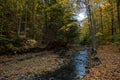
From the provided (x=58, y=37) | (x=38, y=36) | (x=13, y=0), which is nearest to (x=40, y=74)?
(x=13, y=0)

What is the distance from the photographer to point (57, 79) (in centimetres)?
1167

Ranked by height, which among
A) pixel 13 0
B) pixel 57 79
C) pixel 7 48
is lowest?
pixel 57 79

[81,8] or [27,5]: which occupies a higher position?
[27,5]

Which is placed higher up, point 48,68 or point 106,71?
point 106,71

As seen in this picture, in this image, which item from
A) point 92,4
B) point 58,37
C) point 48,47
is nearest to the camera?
point 92,4

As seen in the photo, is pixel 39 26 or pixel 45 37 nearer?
pixel 45 37

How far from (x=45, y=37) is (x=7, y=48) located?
14.1 metres

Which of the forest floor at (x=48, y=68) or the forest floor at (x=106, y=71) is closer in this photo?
the forest floor at (x=106, y=71)

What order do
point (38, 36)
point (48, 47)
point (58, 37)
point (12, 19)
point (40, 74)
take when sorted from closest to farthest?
point (40, 74) → point (12, 19) → point (48, 47) → point (58, 37) → point (38, 36)

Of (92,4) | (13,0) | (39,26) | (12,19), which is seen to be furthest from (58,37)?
(92,4)

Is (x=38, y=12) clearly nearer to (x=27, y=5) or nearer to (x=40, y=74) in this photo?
(x=27, y=5)

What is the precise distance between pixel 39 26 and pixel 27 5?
23.4ft

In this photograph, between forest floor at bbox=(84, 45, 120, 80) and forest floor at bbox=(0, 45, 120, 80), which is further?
→ forest floor at bbox=(0, 45, 120, 80)

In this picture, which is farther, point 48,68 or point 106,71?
point 48,68
